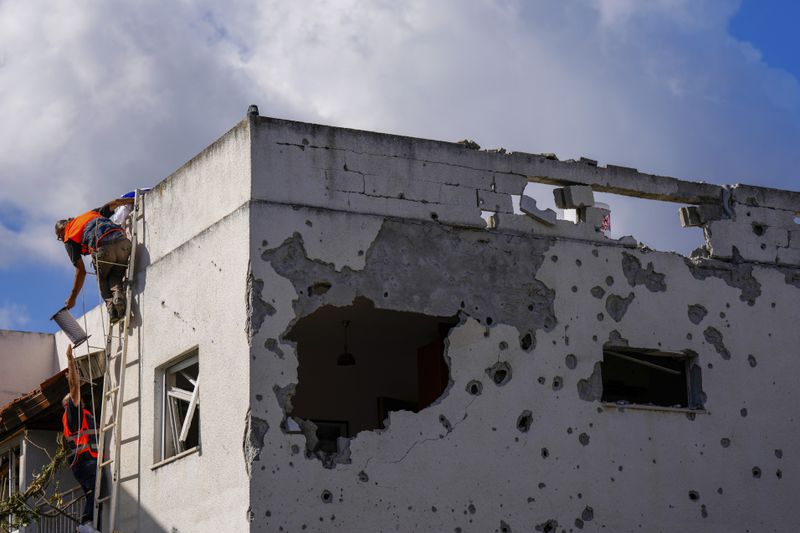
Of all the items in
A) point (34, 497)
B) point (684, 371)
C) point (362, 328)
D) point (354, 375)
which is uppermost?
point (362, 328)

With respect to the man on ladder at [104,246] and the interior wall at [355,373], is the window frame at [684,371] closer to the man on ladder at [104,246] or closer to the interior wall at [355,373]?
the interior wall at [355,373]

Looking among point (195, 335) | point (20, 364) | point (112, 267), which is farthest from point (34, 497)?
point (20, 364)

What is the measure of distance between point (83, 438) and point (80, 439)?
44 mm

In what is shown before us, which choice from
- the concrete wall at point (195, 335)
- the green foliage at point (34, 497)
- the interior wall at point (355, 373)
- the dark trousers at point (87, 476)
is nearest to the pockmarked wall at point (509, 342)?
the concrete wall at point (195, 335)

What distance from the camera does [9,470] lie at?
18.2 metres

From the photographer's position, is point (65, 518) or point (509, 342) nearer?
point (509, 342)

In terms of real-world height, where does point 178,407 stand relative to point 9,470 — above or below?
above

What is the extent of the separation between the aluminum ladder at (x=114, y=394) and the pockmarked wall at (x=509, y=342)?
8.60ft

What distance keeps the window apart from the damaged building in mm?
3455

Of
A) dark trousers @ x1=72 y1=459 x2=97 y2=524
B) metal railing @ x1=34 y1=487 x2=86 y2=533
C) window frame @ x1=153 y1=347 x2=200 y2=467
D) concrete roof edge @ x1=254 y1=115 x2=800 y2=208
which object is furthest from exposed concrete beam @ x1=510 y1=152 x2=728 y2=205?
metal railing @ x1=34 y1=487 x2=86 y2=533

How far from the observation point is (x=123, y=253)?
15.3 meters

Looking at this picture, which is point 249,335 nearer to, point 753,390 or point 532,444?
point 532,444

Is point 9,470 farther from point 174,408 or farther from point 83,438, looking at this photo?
point 174,408

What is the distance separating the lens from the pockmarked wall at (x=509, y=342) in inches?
515
